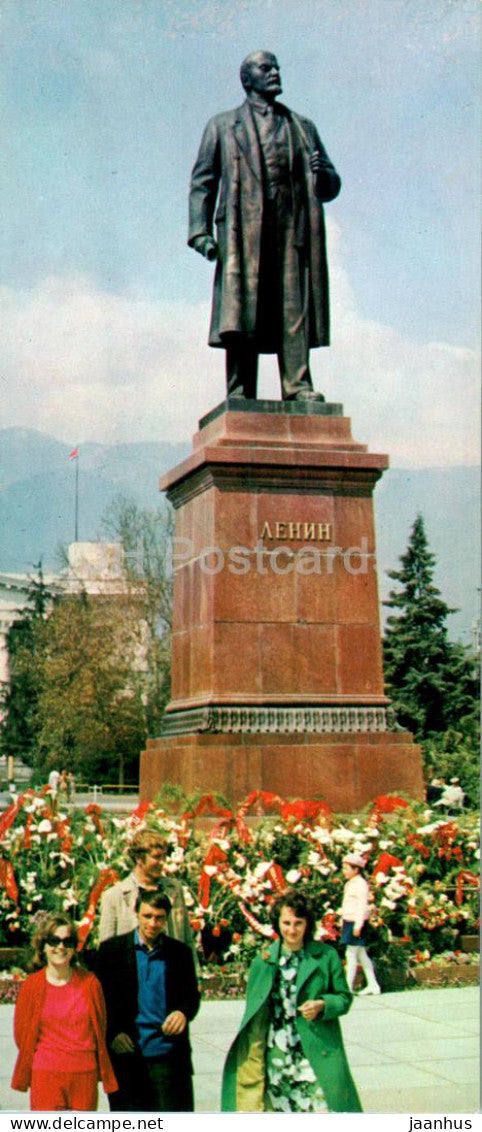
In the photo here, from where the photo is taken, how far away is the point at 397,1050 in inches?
255

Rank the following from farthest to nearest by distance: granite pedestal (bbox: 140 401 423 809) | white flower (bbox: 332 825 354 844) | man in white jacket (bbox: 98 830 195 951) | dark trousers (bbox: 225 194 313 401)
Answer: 1. dark trousers (bbox: 225 194 313 401)
2. granite pedestal (bbox: 140 401 423 809)
3. white flower (bbox: 332 825 354 844)
4. man in white jacket (bbox: 98 830 195 951)

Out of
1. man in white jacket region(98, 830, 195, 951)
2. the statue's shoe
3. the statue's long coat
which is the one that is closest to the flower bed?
man in white jacket region(98, 830, 195, 951)

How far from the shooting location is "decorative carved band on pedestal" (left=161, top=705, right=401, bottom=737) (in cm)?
939

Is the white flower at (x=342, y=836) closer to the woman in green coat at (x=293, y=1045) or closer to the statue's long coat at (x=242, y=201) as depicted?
the woman in green coat at (x=293, y=1045)

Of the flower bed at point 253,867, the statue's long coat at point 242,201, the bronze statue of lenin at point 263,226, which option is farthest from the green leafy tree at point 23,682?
the flower bed at point 253,867

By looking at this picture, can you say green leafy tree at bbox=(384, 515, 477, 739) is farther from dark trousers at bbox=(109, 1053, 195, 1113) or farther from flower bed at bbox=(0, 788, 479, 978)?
dark trousers at bbox=(109, 1053, 195, 1113)

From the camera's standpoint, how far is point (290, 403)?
10.4 metres

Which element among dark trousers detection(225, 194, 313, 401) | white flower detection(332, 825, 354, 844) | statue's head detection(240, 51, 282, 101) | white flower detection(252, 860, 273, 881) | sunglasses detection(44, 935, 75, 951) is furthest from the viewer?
dark trousers detection(225, 194, 313, 401)

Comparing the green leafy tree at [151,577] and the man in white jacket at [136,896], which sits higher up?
the green leafy tree at [151,577]

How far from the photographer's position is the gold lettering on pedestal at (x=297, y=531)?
980 cm

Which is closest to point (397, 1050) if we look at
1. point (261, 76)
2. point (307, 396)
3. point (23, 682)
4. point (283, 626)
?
point (283, 626)

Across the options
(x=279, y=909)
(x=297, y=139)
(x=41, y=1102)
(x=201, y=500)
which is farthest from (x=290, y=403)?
(x=41, y=1102)

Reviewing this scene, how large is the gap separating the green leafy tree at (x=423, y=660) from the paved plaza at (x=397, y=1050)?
21.8 m

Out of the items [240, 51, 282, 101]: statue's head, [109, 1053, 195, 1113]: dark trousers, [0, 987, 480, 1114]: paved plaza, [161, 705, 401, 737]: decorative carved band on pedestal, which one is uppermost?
[240, 51, 282, 101]: statue's head
